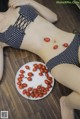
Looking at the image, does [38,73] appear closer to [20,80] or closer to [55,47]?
[20,80]

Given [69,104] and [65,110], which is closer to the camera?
[69,104]

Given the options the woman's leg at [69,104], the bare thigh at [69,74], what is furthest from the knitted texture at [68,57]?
the woman's leg at [69,104]

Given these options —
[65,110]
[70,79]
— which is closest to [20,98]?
[65,110]

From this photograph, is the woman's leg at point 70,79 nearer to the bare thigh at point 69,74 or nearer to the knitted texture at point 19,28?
the bare thigh at point 69,74

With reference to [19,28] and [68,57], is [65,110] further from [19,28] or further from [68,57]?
[19,28]

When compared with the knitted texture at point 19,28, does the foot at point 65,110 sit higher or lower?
lower

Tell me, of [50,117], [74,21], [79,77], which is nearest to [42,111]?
[50,117]

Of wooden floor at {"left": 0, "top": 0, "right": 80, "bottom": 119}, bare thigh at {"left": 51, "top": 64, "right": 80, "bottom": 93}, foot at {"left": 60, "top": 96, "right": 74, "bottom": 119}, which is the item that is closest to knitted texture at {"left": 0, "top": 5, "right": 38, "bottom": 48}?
wooden floor at {"left": 0, "top": 0, "right": 80, "bottom": 119}
